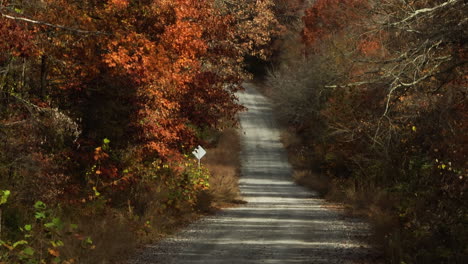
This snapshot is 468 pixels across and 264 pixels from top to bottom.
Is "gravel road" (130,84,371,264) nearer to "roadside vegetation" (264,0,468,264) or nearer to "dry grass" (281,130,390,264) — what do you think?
"dry grass" (281,130,390,264)

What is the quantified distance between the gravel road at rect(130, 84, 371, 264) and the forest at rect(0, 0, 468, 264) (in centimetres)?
88

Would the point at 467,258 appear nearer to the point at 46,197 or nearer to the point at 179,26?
the point at 46,197

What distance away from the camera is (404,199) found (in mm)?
14625

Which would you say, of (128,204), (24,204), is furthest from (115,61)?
(24,204)

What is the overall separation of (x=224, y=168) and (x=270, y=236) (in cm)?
2753

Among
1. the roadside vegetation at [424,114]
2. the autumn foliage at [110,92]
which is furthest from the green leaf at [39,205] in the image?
the roadside vegetation at [424,114]

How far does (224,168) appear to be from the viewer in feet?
→ 150

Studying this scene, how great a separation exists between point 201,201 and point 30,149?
13308 millimetres

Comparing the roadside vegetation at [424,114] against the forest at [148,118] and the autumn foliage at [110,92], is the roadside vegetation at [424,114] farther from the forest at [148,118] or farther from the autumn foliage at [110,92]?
the autumn foliage at [110,92]

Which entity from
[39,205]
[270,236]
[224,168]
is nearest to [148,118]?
[270,236]

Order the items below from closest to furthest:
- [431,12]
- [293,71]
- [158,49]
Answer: [431,12], [158,49], [293,71]

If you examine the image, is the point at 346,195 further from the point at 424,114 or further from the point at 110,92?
the point at 424,114

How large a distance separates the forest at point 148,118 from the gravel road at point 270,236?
0.88 metres

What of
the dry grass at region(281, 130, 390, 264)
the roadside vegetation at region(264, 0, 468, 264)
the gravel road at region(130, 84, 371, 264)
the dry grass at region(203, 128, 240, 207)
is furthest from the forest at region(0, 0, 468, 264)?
the dry grass at region(203, 128, 240, 207)
